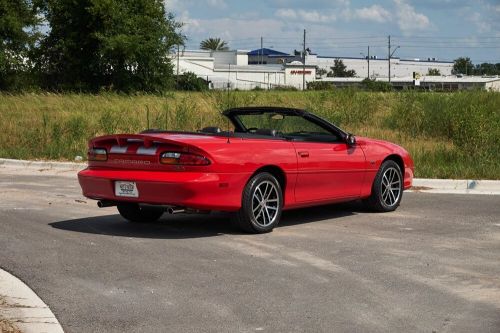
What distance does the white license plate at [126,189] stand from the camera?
8312 mm

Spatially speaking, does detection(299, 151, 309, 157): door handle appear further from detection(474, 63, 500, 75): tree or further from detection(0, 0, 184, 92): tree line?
detection(474, 63, 500, 75): tree

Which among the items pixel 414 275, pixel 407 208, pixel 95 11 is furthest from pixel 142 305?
pixel 95 11

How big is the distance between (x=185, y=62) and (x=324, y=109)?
3182 inches

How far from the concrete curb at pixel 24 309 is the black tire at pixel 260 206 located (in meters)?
2.79

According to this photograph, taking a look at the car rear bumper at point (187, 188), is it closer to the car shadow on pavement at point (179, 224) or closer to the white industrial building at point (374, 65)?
the car shadow on pavement at point (179, 224)

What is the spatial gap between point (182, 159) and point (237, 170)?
1.99 feet

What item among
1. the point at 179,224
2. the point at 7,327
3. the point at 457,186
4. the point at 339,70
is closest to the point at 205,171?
the point at 179,224

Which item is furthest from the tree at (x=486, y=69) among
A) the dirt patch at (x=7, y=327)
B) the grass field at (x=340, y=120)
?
the dirt patch at (x=7, y=327)

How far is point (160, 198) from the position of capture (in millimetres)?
8148

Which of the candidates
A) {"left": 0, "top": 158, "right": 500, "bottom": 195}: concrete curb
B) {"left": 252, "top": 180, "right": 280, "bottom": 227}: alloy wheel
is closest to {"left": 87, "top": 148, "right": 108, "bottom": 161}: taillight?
{"left": 252, "top": 180, "right": 280, "bottom": 227}: alloy wheel

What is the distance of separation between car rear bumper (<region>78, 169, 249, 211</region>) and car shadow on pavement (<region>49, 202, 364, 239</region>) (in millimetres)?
546

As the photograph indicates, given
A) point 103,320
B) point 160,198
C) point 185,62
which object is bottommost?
point 103,320

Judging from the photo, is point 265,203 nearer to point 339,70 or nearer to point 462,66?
point 339,70

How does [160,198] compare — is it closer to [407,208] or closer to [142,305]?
[142,305]
